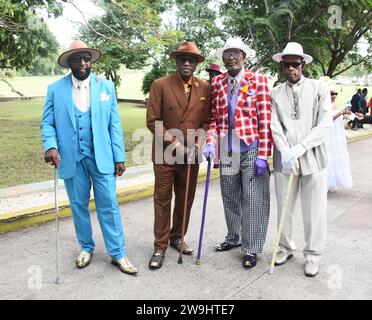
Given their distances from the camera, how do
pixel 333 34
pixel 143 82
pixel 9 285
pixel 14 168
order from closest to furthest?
pixel 9 285 → pixel 14 168 → pixel 333 34 → pixel 143 82

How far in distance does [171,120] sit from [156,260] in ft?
4.23

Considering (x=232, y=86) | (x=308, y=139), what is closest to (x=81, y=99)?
(x=232, y=86)

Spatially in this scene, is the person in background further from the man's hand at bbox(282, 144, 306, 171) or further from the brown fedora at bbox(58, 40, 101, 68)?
the brown fedora at bbox(58, 40, 101, 68)

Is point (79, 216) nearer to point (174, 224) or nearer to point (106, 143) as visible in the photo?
point (106, 143)

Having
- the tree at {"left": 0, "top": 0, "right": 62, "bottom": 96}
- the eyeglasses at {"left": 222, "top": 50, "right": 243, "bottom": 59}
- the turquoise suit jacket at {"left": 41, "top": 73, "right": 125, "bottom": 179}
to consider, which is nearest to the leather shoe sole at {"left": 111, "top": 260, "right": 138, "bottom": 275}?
the turquoise suit jacket at {"left": 41, "top": 73, "right": 125, "bottom": 179}

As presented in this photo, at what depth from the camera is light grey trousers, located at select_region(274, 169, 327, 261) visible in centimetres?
336

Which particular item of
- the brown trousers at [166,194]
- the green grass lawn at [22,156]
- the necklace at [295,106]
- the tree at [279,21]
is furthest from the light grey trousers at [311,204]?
the tree at [279,21]

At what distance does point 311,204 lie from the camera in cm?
338

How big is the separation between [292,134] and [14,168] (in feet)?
17.1

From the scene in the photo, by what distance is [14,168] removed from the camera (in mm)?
6676

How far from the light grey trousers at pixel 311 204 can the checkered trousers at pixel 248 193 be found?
0.17 meters

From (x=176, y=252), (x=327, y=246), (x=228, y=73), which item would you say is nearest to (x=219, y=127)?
(x=228, y=73)

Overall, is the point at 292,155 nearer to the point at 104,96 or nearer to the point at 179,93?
the point at 179,93

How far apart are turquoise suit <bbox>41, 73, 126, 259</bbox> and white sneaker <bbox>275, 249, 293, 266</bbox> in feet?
4.71
